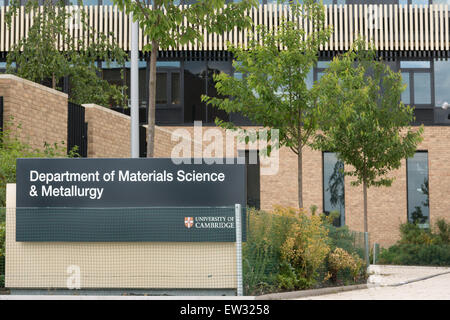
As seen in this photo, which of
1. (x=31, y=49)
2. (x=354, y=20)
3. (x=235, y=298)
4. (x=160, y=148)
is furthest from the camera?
(x=354, y=20)

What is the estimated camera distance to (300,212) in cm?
A: 1675

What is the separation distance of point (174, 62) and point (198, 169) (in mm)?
22036

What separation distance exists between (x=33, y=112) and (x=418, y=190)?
69.6 feet

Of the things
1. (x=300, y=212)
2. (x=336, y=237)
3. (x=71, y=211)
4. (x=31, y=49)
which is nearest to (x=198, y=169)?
(x=71, y=211)

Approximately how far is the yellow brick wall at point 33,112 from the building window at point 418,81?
63.1 ft

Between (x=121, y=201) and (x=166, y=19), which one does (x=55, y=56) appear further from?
(x=121, y=201)

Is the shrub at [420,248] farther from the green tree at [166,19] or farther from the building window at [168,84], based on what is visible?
the green tree at [166,19]

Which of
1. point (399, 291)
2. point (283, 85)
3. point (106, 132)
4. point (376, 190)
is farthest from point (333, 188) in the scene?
point (399, 291)

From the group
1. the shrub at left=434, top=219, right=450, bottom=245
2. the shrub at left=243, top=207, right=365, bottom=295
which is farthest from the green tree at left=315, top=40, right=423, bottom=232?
the shrub at left=243, top=207, right=365, bottom=295

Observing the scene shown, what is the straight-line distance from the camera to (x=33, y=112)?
20000 millimetres

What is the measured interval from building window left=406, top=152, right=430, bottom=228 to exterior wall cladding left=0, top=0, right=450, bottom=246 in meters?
0.23

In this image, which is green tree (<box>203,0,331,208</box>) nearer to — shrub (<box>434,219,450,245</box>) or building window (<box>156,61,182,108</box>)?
→ shrub (<box>434,219,450,245</box>)

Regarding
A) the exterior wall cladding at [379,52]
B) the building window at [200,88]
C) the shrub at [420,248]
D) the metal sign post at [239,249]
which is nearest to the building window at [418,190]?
the exterior wall cladding at [379,52]

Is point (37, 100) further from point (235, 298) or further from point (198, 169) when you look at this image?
point (235, 298)
